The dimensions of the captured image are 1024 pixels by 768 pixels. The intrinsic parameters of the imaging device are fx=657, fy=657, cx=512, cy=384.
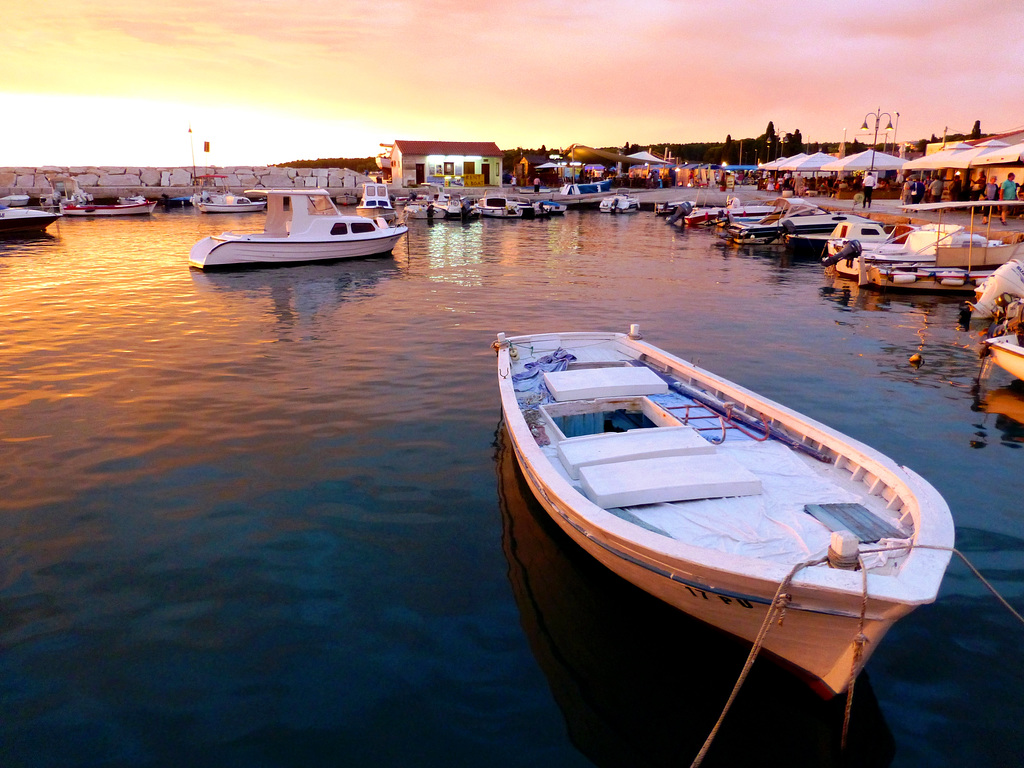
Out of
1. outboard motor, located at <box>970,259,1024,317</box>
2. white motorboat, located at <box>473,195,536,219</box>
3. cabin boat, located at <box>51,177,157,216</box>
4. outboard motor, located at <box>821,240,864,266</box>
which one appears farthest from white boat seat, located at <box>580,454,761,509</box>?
cabin boat, located at <box>51,177,157,216</box>

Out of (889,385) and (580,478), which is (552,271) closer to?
(889,385)

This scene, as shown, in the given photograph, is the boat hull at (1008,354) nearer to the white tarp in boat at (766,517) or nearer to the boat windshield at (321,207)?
the white tarp in boat at (766,517)

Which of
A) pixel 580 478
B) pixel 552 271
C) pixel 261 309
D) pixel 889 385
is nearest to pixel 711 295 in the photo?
pixel 552 271

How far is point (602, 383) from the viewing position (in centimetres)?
812

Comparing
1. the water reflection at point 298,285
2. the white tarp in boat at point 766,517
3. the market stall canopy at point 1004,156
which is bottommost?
the white tarp in boat at point 766,517

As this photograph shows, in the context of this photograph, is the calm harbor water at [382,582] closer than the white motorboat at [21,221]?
Yes

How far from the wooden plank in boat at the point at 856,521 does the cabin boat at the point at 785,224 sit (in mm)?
27503

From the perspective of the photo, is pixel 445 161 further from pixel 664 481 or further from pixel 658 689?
pixel 658 689

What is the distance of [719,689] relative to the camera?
4.83 metres

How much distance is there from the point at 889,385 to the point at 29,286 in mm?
24831

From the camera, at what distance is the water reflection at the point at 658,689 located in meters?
4.37

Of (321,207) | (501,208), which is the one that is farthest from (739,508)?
(501,208)

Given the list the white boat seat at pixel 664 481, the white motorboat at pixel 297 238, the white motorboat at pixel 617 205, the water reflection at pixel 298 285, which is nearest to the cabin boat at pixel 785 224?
the water reflection at pixel 298 285

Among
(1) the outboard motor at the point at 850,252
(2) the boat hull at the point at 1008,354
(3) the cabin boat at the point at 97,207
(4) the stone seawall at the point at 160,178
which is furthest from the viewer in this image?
(4) the stone seawall at the point at 160,178
